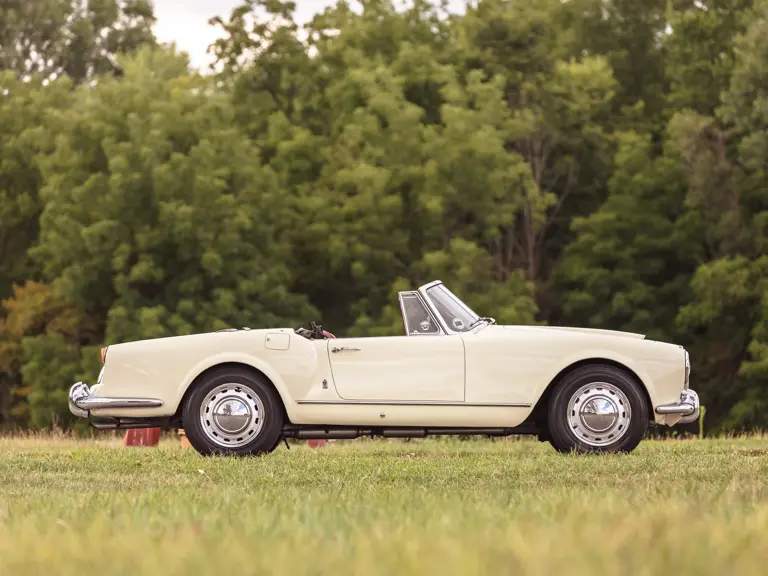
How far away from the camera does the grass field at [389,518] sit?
5289mm

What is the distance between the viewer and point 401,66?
2191 inches

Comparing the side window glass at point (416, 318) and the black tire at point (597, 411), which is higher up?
the side window glass at point (416, 318)

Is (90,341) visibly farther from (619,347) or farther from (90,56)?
(619,347)

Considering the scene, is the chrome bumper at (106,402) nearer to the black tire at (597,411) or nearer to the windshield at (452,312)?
the windshield at (452,312)

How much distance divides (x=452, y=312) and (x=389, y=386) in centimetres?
90

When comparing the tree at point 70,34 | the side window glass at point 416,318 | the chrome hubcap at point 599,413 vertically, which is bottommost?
the chrome hubcap at point 599,413

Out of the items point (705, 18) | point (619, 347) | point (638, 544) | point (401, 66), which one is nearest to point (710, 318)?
point (705, 18)

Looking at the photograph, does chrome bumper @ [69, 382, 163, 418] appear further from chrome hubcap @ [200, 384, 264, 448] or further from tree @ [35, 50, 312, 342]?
tree @ [35, 50, 312, 342]

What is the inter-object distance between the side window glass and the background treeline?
113 ft

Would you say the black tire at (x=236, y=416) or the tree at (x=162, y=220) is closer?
the black tire at (x=236, y=416)

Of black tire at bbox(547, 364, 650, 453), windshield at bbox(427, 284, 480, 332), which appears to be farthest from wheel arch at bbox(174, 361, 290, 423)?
black tire at bbox(547, 364, 650, 453)

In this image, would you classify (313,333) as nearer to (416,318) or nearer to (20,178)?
(416,318)

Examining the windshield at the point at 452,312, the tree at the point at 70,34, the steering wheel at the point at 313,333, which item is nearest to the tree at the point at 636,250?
the tree at the point at 70,34

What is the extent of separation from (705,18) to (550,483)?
45504 mm
